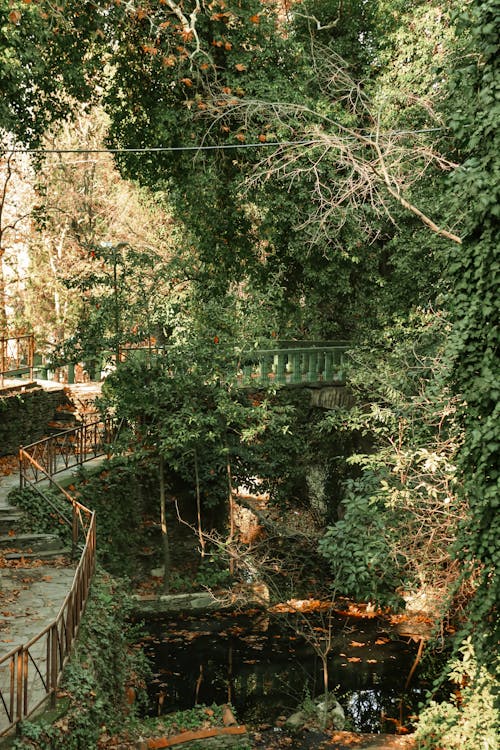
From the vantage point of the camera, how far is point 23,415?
18.2 metres

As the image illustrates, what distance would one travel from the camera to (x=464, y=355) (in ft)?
31.3

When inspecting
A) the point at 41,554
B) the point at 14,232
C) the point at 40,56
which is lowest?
the point at 41,554

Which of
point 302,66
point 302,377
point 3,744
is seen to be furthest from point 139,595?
point 302,66

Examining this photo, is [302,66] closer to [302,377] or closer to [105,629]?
[302,377]

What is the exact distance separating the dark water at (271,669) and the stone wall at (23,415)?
4904mm

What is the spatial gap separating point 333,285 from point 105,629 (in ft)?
33.7

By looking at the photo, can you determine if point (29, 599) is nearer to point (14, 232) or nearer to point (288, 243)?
point (288, 243)

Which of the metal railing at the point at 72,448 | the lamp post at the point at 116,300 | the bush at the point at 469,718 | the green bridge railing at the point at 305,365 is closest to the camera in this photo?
the bush at the point at 469,718

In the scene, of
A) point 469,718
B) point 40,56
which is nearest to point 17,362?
point 40,56

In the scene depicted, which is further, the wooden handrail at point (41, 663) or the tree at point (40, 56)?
the tree at point (40, 56)

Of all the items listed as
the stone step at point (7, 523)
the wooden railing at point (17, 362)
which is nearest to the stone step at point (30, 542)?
the stone step at point (7, 523)

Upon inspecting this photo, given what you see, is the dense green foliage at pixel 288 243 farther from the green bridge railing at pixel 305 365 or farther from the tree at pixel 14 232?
the tree at pixel 14 232

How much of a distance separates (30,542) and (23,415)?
4.98 meters

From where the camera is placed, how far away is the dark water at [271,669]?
1378 cm
